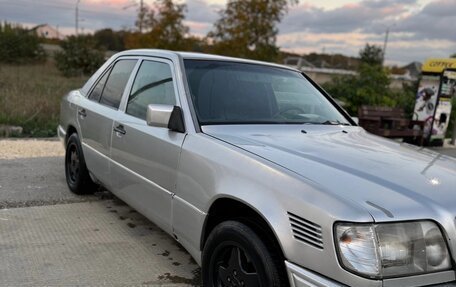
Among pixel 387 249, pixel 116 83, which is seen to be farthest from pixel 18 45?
pixel 387 249

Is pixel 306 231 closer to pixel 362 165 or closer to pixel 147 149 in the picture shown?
pixel 362 165

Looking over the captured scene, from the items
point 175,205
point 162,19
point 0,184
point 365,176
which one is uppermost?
point 162,19

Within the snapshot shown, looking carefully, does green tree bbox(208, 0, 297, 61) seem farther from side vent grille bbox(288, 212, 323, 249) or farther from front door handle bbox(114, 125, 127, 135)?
side vent grille bbox(288, 212, 323, 249)

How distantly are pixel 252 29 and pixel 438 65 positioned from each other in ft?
26.7

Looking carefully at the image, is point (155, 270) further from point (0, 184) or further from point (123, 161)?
point (0, 184)

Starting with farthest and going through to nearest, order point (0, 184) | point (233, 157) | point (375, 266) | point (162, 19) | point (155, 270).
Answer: point (162, 19) → point (0, 184) → point (155, 270) → point (233, 157) → point (375, 266)

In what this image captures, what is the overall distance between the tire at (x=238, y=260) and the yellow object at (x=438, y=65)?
9.51 m

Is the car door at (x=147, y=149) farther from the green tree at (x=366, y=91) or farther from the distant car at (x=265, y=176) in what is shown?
the green tree at (x=366, y=91)

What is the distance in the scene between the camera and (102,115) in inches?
177

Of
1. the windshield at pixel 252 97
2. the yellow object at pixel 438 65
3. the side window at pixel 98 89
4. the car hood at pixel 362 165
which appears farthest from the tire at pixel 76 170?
the yellow object at pixel 438 65

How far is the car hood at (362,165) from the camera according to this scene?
2213mm

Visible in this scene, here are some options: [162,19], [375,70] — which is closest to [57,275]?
[375,70]

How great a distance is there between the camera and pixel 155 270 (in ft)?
11.8

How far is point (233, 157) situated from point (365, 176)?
755mm
